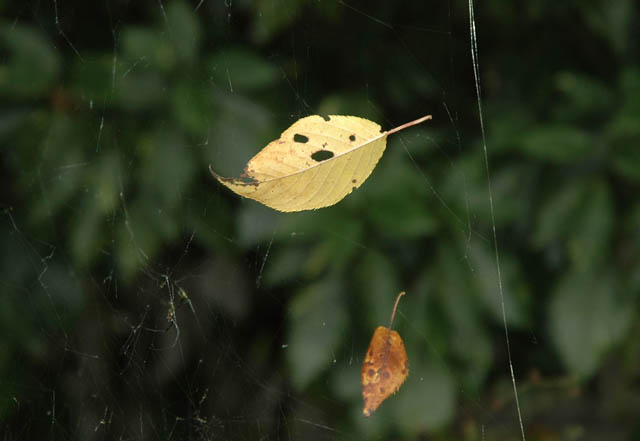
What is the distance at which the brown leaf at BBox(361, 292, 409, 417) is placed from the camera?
0.57 metres

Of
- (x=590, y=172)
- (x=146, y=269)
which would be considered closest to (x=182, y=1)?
(x=146, y=269)

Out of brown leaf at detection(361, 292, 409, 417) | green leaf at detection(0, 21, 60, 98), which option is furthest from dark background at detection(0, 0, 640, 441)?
brown leaf at detection(361, 292, 409, 417)

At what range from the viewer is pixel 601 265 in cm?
104

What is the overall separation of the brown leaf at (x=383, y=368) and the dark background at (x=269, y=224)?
239 mm

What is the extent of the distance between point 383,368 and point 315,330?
14.3 inches

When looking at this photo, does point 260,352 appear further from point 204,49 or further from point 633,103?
point 633,103

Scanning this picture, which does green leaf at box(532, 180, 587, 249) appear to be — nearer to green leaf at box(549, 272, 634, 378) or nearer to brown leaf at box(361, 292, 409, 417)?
green leaf at box(549, 272, 634, 378)

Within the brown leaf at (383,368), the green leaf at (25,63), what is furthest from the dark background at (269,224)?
the brown leaf at (383,368)

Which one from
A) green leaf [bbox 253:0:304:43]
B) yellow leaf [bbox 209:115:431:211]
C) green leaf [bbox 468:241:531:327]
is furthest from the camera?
green leaf [bbox 468:241:531:327]

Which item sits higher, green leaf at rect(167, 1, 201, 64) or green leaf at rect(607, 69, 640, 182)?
green leaf at rect(167, 1, 201, 64)

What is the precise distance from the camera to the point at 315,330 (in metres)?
0.94

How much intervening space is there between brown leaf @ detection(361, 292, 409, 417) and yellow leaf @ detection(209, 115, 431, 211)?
0.44 feet

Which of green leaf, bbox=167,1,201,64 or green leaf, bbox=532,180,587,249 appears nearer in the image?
green leaf, bbox=167,1,201,64

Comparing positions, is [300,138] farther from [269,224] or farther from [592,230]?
[592,230]
